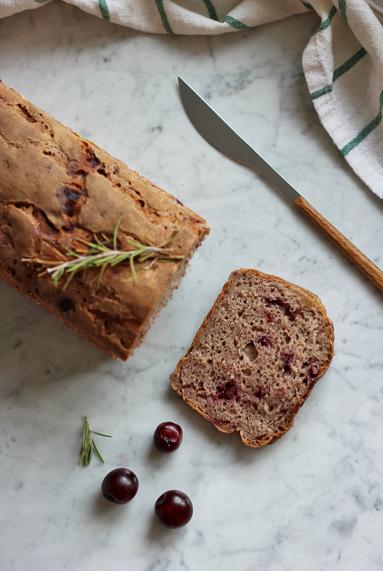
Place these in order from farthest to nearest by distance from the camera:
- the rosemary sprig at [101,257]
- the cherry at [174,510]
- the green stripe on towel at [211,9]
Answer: the green stripe on towel at [211,9] → the cherry at [174,510] → the rosemary sprig at [101,257]

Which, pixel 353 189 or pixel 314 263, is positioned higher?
pixel 353 189

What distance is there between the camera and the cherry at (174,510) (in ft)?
9.92

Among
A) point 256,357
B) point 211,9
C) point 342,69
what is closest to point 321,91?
point 342,69

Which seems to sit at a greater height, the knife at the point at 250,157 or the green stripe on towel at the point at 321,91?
the green stripe on towel at the point at 321,91

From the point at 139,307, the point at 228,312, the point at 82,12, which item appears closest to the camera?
the point at 139,307

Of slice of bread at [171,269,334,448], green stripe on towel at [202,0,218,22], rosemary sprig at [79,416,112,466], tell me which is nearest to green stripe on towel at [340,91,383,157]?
slice of bread at [171,269,334,448]

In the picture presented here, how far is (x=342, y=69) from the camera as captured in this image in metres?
3.19

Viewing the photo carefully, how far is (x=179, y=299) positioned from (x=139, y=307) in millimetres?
664

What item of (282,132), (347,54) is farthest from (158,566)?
(347,54)

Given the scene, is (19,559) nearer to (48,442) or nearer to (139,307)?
(48,442)

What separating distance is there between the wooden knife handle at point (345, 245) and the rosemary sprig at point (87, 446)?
4.90ft

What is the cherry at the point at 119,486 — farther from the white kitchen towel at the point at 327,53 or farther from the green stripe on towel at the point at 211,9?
the green stripe on towel at the point at 211,9

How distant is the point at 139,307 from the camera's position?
8.46 ft

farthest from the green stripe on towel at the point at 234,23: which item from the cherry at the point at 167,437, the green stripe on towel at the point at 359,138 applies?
the cherry at the point at 167,437
